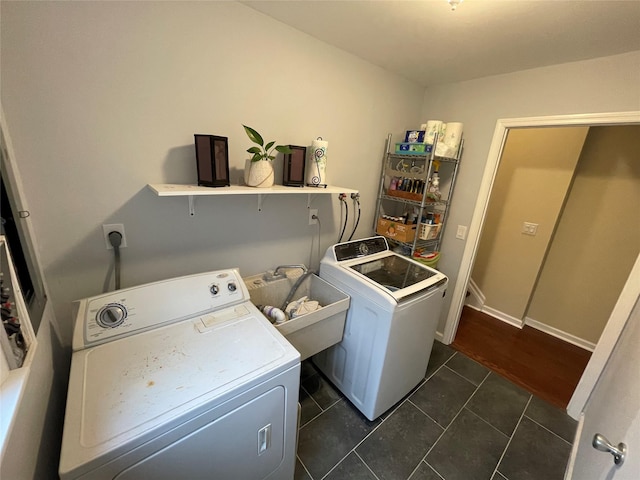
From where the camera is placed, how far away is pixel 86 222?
1.16m

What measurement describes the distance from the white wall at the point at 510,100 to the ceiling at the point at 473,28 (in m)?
0.08

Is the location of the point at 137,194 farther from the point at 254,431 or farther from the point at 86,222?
the point at 254,431

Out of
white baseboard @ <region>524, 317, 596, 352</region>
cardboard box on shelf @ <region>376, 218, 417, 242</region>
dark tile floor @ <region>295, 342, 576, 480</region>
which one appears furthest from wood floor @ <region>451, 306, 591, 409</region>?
cardboard box on shelf @ <region>376, 218, 417, 242</region>

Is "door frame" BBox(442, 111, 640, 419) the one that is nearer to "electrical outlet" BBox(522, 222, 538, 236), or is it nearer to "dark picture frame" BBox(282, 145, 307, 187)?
"electrical outlet" BBox(522, 222, 538, 236)

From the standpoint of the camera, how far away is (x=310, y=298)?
75.4 inches

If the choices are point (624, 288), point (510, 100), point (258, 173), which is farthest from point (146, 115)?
point (624, 288)

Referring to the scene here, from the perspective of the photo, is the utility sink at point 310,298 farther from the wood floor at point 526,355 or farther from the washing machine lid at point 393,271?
the wood floor at point 526,355

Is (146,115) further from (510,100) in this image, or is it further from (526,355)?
(526,355)

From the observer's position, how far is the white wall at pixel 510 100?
4.85 ft

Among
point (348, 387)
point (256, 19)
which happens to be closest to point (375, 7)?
point (256, 19)

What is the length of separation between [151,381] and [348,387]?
1287 mm

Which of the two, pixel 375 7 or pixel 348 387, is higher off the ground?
pixel 375 7

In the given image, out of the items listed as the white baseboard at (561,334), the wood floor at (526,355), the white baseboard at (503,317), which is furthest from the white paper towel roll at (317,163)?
the white baseboard at (561,334)

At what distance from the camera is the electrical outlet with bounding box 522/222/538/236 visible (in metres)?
2.66
